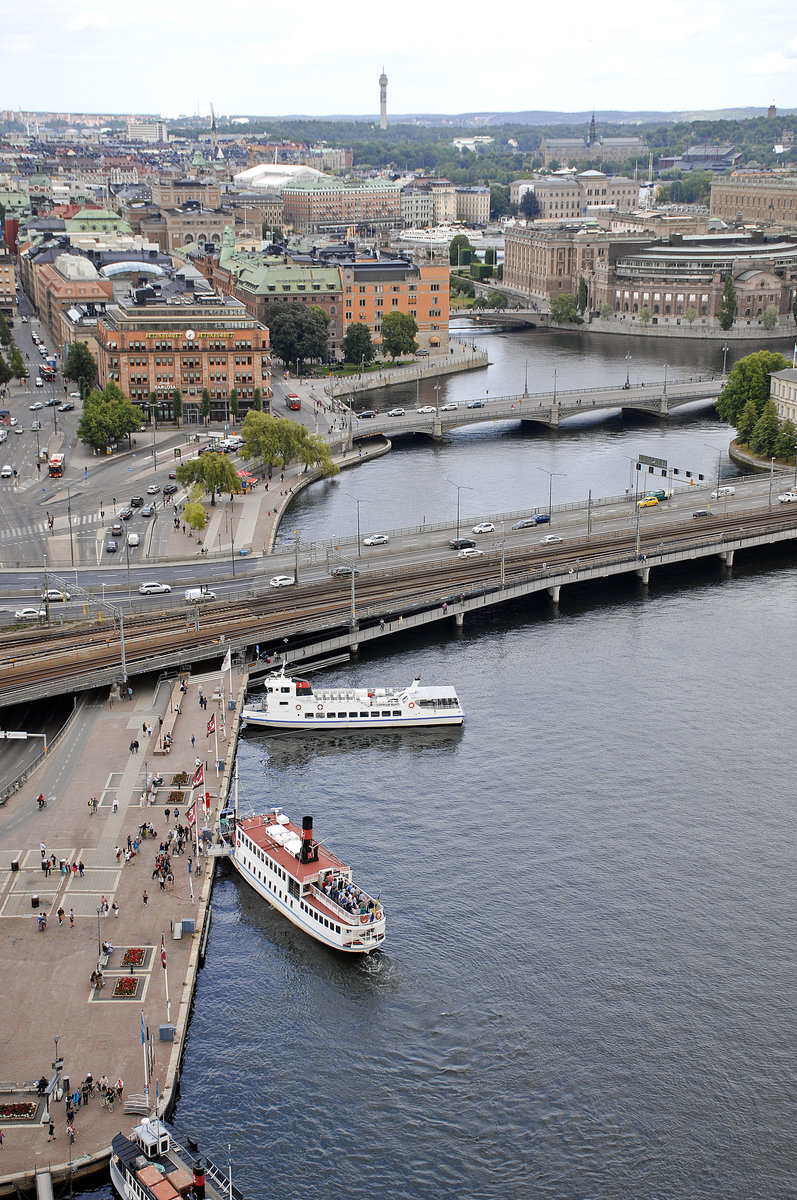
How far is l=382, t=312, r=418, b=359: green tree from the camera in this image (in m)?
190

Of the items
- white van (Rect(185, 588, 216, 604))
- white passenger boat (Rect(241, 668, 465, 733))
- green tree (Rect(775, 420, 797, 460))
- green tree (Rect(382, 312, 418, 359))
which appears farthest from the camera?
green tree (Rect(382, 312, 418, 359))

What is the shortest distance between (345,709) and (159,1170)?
3775 centimetres

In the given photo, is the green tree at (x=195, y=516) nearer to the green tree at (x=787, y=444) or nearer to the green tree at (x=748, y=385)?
the green tree at (x=787, y=444)

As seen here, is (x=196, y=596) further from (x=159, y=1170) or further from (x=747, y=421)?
(x=747, y=421)

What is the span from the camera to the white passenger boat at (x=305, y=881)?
59.7 meters

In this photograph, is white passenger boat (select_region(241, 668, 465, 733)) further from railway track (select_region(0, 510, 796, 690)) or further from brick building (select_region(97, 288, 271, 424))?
brick building (select_region(97, 288, 271, 424))

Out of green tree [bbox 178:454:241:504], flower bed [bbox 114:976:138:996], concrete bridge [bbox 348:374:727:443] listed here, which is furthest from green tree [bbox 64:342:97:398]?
flower bed [bbox 114:976:138:996]

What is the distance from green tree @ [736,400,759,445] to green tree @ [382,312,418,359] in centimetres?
5655

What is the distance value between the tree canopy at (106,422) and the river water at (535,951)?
54.2 m

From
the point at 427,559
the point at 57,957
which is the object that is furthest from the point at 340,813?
the point at 427,559

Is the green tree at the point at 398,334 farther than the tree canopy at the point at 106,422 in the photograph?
Yes

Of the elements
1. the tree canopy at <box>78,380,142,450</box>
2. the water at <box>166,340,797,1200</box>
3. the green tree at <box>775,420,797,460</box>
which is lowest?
the water at <box>166,340,797,1200</box>

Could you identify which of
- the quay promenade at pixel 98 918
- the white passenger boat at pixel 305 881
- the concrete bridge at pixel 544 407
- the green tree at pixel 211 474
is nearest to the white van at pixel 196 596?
the quay promenade at pixel 98 918

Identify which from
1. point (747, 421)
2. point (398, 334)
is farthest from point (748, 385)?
point (398, 334)
